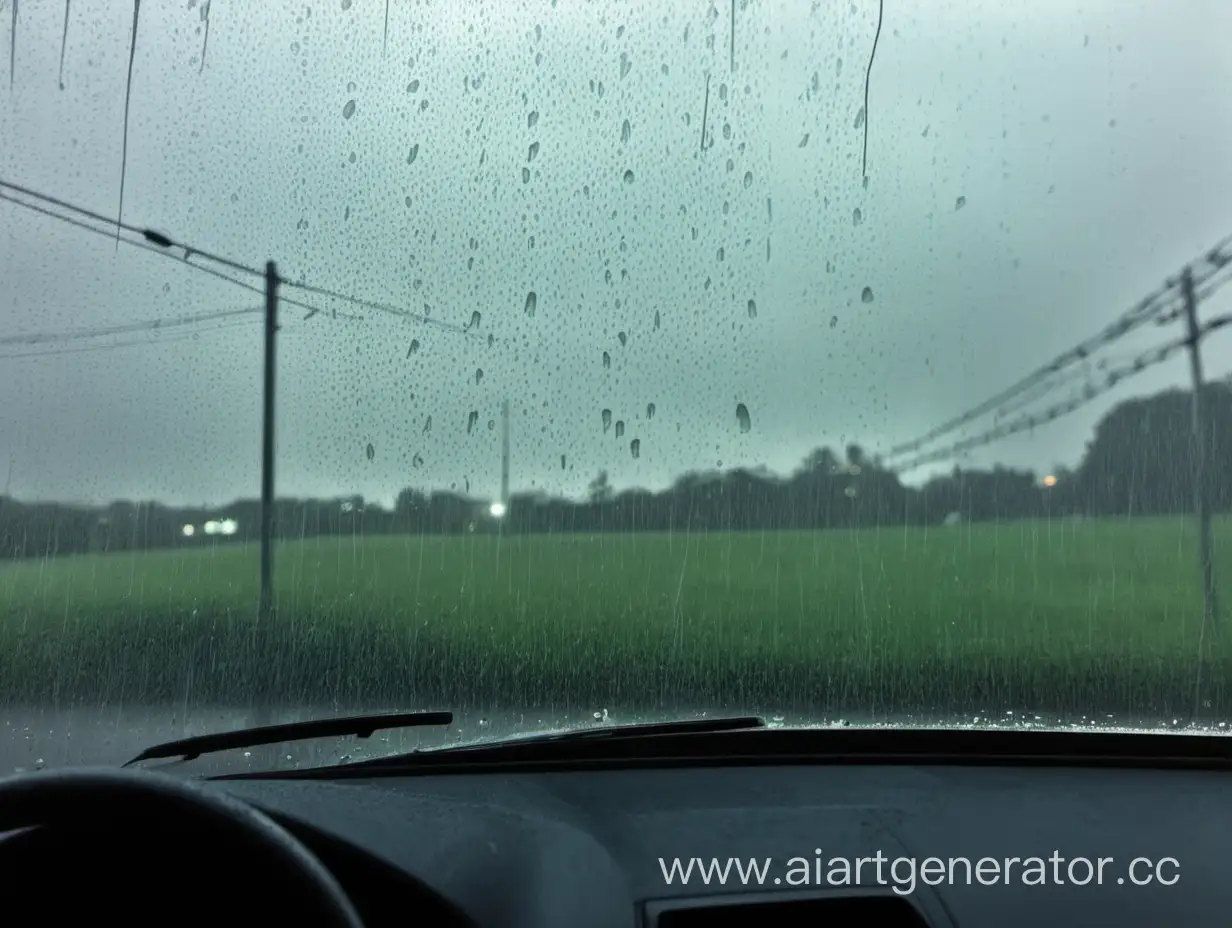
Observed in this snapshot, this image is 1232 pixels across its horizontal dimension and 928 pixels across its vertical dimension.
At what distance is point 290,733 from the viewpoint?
10.2ft

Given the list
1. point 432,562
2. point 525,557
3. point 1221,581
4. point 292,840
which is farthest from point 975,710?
point 292,840

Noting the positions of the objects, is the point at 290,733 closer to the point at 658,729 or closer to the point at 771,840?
the point at 658,729

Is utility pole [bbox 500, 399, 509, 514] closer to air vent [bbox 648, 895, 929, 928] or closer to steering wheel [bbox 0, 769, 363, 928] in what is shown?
air vent [bbox 648, 895, 929, 928]

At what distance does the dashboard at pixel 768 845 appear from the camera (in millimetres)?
2303

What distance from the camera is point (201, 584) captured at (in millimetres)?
3709

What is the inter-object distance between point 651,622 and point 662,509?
402mm

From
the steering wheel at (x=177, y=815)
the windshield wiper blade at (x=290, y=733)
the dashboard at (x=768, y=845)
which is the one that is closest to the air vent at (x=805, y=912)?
the dashboard at (x=768, y=845)

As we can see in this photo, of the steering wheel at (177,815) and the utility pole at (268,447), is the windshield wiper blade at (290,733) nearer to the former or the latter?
the utility pole at (268,447)

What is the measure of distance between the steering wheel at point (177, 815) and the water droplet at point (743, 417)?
2480 millimetres

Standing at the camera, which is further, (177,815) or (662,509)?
(662,509)

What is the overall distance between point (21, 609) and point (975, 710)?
3201 mm

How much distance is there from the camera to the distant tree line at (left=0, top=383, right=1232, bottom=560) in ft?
12.4

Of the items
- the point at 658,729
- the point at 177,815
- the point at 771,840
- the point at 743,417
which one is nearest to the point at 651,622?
the point at 658,729

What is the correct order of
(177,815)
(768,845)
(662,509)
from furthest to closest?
(662,509) < (768,845) < (177,815)
